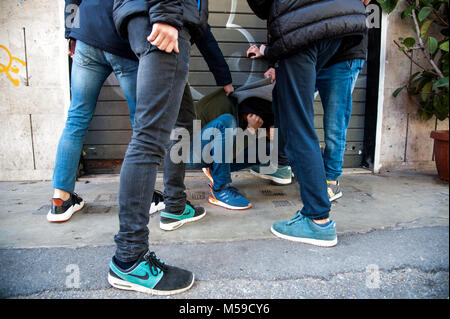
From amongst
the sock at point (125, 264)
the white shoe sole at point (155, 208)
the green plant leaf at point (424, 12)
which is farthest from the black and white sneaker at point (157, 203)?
the green plant leaf at point (424, 12)

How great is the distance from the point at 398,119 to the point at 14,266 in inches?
158

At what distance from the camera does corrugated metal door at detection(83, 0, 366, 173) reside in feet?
11.6

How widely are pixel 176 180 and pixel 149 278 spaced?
2.64 feet

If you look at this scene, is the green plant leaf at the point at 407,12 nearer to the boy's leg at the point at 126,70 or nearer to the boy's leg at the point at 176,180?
the boy's leg at the point at 176,180

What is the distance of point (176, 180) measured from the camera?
6.98 feet

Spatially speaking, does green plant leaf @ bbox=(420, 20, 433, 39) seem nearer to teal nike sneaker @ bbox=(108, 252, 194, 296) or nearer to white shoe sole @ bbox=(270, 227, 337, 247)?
white shoe sole @ bbox=(270, 227, 337, 247)

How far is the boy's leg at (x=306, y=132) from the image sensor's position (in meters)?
1.83

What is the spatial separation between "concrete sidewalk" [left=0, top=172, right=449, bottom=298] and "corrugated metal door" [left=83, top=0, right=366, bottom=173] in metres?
0.85

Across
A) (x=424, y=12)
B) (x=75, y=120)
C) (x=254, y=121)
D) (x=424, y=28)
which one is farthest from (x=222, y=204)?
(x=424, y=28)

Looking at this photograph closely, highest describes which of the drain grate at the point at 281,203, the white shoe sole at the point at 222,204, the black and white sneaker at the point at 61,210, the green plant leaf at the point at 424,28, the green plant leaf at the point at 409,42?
the green plant leaf at the point at 424,28

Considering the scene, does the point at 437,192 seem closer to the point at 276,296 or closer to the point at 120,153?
the point at 276,296

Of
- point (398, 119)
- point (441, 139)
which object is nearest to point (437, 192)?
point (441, 139)

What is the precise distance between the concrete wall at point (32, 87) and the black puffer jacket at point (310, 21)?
2466mm

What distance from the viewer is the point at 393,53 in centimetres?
368
